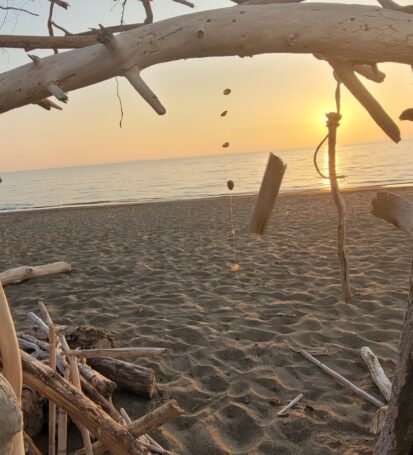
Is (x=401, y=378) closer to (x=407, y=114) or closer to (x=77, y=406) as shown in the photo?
(x=407, y=114)

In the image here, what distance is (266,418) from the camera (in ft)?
11.6

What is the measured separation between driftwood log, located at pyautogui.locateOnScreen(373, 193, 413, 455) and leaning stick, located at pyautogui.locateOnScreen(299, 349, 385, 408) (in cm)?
155

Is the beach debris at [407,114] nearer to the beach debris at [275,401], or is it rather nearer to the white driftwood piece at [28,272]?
the beach debris at [275,401]

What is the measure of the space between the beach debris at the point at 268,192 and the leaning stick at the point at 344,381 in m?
2.59

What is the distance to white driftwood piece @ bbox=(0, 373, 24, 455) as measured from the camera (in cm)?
126

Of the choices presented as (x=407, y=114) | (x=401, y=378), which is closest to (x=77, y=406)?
(x=401, y=378)

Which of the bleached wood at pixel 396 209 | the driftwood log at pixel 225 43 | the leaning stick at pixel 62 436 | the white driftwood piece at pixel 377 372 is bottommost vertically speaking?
the white driftwood piece at pixel 377 372

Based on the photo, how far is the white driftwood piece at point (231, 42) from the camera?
145 centimetres

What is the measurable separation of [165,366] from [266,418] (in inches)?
51.6

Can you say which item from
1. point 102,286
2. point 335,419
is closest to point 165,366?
point 335,419

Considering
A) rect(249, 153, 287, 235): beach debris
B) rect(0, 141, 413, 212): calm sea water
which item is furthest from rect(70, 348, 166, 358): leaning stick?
rect(0, 141, 413, 212): calm sea water

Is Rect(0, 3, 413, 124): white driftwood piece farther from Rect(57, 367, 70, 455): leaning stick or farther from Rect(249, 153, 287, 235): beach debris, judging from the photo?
Rect(57, 367, 70, 455): leaning stick

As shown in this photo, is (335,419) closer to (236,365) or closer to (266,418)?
(266,418)

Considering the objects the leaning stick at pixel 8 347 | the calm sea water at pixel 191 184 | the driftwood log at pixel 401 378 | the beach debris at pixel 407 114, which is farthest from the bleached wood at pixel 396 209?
the leaning stick at pixel 8 347
